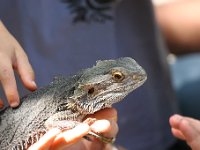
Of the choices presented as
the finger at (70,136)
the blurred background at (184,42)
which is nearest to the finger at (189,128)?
the finger at (70,136)

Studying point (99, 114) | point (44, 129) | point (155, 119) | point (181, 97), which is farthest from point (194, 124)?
point (181, 97)

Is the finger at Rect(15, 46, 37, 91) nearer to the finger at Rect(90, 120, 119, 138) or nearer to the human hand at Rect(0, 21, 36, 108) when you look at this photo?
the human hand at Rect(0, 21, 36, 108)

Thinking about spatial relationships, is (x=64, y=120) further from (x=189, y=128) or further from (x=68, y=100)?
(x=189, y=128)

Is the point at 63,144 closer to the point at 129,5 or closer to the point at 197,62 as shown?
the point at 129,5

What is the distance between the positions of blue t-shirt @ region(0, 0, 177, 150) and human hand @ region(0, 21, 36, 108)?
0.33m

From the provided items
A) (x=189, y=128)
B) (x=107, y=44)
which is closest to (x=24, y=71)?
(x=189, y=128)

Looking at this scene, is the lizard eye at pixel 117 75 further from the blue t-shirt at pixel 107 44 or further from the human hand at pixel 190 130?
the blue t-shirt at pixel 107 44

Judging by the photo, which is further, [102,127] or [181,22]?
[181,22]

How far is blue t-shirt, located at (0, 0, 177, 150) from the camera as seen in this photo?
1.46 meters

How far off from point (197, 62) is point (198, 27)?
136mm

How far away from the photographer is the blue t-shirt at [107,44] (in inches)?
57.6

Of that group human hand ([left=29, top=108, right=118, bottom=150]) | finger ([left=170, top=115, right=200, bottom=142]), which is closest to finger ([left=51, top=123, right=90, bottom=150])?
human hand ([left=29, top=108, right=118, bottom=150])

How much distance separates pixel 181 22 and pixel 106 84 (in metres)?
0.90

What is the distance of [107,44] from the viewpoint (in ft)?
5.10
